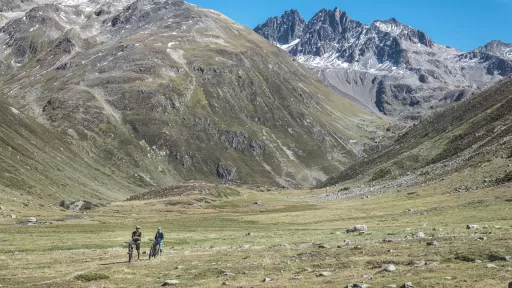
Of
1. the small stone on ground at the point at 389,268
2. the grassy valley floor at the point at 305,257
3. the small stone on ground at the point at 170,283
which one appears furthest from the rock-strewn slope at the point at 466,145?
the small stone on ground at the point at 170,283

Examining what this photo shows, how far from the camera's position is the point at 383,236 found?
5456 cm

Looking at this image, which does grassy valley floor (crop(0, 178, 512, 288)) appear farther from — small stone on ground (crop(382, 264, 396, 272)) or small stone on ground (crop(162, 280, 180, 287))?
small stone on ground (crop(162, 280, 180, 287))

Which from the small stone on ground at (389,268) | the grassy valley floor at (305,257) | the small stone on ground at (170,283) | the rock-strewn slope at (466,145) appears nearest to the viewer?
the grassy valley floor at (305,257)

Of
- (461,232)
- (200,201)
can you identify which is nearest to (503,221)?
(461,232)

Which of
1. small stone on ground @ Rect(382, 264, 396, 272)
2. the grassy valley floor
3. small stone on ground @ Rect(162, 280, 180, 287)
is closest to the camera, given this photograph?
the grassy valley floor

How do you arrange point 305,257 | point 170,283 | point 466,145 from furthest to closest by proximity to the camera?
point 466,145
point 305,257
point 170,283

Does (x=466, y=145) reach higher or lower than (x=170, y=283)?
higher

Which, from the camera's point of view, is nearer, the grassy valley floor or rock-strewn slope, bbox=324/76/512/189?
the grassy valley floor

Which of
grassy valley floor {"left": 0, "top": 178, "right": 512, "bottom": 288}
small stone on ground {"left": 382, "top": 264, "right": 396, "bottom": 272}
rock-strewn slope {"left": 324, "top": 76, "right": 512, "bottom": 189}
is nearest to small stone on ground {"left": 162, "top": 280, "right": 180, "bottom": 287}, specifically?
grassy valley floor {"left": 0, "top": 178, "right": 512, "bottom": 288}

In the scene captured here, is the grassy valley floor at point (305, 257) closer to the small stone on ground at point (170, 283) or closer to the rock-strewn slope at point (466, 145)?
the small stone on ground at point (170, 283)

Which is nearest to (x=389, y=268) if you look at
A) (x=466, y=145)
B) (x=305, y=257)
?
(x=305, y=257)

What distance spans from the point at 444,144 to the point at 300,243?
12004 cm

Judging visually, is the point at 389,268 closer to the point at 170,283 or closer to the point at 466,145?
the point at 170,283

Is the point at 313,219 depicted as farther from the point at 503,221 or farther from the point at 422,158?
the point at 422,158
